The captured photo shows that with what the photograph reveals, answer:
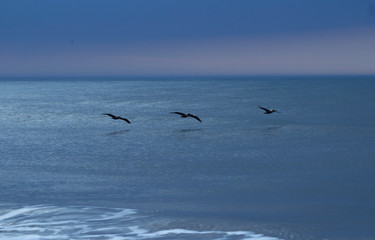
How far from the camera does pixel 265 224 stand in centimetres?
1817

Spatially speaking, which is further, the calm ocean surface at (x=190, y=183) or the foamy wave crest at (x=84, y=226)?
the calm ocean surface at (x=190, y=183)

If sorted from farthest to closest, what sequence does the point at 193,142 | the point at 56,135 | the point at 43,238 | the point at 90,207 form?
the point at 56,135 < the point at 193,142 < the point at 90,207 < the point at 43,238

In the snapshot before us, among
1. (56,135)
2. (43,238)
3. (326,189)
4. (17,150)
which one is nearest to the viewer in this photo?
(43,238)

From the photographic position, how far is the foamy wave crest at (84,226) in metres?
17.0

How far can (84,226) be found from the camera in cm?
1803

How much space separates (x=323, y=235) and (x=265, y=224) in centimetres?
191

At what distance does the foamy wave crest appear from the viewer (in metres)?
17.0

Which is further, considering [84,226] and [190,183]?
[190,183]

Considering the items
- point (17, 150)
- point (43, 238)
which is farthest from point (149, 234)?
point (17, 150)

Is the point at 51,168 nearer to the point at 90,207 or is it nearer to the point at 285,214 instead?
the point at 90,207

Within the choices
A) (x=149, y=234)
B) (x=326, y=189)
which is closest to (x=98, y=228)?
(x=149, y=234)

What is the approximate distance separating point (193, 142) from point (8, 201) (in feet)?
54.2

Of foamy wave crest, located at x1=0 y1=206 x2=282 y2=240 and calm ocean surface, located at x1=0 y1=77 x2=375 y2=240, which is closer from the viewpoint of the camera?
foamy wave crest, located at x1=0 y1=206 x2=282 y2=240

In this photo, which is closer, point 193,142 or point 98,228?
point 98,228
